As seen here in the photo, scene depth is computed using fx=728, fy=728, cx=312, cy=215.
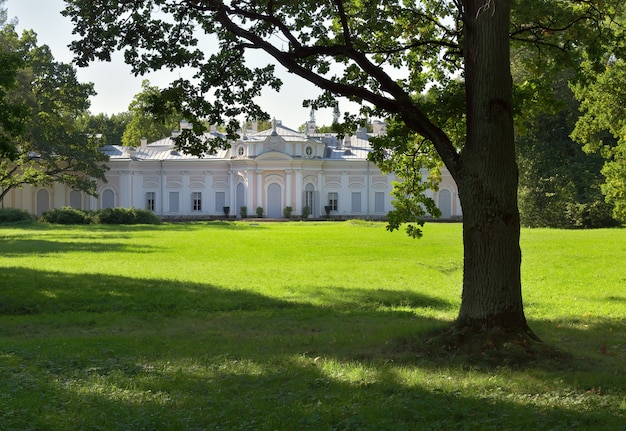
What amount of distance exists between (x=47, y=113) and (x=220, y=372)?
3604 cm

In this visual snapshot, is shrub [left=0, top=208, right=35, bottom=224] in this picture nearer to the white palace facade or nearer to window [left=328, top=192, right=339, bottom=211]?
the white palace facade

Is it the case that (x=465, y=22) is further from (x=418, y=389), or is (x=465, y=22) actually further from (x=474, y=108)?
(x=418, y=389)

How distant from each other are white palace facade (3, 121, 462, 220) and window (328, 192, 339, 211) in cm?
8

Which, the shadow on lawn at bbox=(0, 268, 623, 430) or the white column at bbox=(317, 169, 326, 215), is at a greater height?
the white column at bbox=(317, 169, 326, 215)

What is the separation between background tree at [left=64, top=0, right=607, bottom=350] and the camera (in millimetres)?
7785

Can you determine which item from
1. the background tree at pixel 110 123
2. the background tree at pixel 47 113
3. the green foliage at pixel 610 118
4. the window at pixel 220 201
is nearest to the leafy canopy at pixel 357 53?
the green foliage at pixel 610 118

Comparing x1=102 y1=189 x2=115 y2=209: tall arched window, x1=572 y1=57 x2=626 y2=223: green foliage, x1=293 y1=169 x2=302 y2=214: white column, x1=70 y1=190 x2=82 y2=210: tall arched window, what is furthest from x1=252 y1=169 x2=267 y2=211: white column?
x1=572 y1=57 x2=626 y2=223: green foliage

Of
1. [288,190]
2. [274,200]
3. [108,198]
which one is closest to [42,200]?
[108,198]

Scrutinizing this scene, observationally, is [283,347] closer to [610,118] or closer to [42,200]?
[610,118]

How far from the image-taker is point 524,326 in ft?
25.7

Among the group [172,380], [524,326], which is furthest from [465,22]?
[172,380]

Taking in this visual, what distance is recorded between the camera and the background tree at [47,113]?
4022 centimetres

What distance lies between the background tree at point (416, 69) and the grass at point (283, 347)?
1307 mm

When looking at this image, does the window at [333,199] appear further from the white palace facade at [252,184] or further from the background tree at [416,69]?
the background tree at [416,69]
